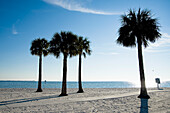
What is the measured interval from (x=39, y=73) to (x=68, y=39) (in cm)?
1133

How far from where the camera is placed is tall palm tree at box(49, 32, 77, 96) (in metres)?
18.2

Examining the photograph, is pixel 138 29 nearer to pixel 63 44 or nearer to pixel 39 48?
pixel 63 44

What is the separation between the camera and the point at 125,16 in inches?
601

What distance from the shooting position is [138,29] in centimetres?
1441

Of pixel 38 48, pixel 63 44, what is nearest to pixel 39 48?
pixel 38 48

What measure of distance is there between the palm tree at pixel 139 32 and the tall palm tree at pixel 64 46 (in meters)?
6.29

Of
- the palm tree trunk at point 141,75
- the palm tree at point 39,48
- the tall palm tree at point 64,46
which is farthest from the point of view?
the palm tree at point 39,48

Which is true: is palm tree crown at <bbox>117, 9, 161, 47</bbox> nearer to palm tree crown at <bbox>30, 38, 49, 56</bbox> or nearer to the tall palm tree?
the tall palm tree

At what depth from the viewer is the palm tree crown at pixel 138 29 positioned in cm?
1420

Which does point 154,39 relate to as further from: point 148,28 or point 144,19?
point 144,19

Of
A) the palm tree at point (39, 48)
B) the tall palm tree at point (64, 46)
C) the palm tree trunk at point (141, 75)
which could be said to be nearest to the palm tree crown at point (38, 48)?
the palm tree at point (39, 48)

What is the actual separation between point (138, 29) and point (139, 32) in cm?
34

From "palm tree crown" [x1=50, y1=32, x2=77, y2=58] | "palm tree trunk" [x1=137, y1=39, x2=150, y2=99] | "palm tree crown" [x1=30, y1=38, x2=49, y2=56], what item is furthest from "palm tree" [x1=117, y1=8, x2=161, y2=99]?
"palm tree crown" [x1=30, y1=38, x2=49, y2=56]

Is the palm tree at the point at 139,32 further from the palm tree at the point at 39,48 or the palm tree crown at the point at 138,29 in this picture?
the palm tree at the point at 39,48
